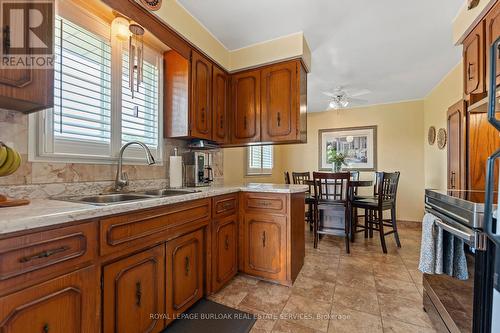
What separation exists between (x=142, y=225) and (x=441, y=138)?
436 cm

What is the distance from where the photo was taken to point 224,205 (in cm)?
195

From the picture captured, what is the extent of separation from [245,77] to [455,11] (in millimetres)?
2038

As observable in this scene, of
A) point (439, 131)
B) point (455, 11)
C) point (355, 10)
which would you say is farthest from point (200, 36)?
point (439, 131)

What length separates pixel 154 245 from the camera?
127 centimetres

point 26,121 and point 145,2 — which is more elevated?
point 145,2

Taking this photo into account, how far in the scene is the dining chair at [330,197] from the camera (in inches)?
114

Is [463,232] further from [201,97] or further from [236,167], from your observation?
[236,167]

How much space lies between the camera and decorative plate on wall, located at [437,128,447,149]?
338cm

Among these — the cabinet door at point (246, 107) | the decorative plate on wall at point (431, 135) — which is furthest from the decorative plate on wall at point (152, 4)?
the decorative plate on wall at point (431, 135)

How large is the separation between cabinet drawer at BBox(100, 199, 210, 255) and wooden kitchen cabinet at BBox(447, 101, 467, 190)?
2590mm

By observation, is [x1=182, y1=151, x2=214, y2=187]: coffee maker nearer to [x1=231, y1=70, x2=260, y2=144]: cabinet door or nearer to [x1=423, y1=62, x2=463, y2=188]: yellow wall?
[x1=231, y1=70, x2=260, y2=144]: cabinet door

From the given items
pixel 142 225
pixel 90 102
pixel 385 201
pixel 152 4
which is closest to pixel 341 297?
pixel 142 225

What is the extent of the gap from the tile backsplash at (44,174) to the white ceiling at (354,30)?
61.6 inches

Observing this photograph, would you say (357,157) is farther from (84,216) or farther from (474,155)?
(84,216)
